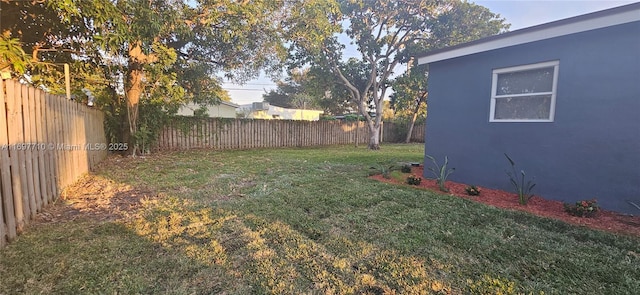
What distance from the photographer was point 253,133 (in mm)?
13023

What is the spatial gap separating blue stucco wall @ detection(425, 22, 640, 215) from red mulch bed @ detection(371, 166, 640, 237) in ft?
0.61

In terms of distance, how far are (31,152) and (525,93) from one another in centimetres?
656

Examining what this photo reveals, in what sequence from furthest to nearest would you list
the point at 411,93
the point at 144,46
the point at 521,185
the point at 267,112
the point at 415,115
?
the point at 267,112, the point at 415,115, the point at 411,93, the point at 144,46, the point at 521,185

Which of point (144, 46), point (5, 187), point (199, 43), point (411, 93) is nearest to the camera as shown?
point (5, 187)

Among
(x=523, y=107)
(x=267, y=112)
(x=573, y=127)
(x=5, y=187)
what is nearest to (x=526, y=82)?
(x=523, y=107)

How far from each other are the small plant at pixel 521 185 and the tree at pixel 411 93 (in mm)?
9249

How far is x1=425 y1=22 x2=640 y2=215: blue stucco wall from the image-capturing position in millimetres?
3490

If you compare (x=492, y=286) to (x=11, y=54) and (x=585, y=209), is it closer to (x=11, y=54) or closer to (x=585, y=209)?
(x=585, y=209)

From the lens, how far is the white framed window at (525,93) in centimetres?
420

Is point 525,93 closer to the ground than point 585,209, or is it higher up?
higher up

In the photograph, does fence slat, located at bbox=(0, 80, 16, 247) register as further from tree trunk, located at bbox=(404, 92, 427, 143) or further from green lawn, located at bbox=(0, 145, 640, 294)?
tree trunk, located at bbox=(404, 92, 427, 143)

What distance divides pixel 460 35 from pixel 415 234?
12.5 m

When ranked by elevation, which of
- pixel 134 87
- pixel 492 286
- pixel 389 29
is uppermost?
pixel 389 29

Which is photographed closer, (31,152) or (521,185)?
(31,152)
